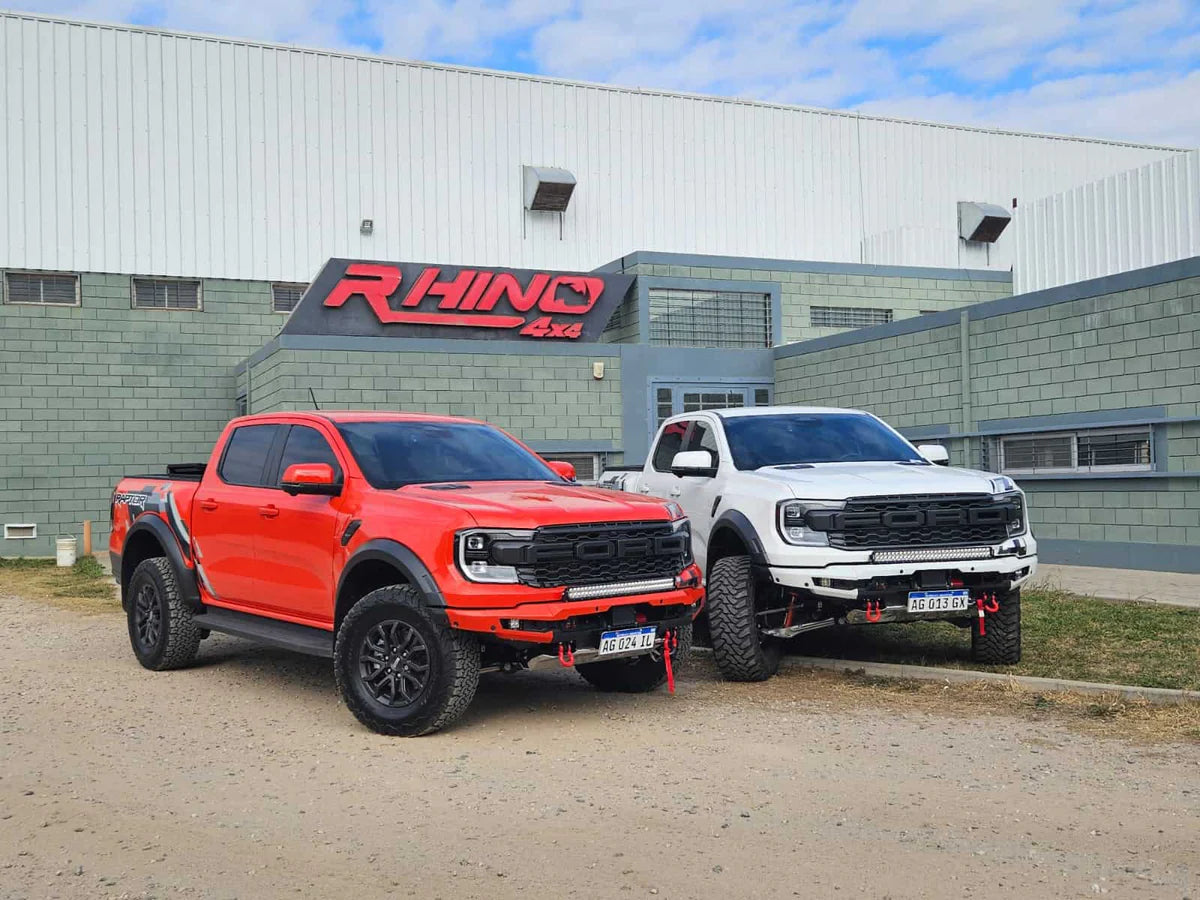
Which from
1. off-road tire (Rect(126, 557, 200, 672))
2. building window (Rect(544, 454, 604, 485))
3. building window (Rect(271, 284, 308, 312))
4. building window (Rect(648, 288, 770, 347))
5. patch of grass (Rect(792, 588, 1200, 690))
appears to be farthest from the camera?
building window (Rect(271, 284, 308, 312))

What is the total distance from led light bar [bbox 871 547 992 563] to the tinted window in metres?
3.68

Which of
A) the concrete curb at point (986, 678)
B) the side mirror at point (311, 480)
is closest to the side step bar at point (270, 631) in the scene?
the side mirror at point (311, 480)

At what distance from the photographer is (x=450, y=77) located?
26.9m

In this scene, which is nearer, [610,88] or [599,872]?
[599,872]

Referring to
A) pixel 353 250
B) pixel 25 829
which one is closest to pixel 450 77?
pixel 353 250

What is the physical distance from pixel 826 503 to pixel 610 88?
22250mm

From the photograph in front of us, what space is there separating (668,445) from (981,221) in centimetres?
2327

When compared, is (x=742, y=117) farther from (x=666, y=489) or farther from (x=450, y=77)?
(x=666, y=489)

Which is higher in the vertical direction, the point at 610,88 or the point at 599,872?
the point at 610,88

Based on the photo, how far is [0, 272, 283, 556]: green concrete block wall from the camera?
22.6 meters

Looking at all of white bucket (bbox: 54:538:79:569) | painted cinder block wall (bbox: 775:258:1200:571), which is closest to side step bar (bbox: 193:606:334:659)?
painted cinder block wall (bbox: 775:258:1200:571)

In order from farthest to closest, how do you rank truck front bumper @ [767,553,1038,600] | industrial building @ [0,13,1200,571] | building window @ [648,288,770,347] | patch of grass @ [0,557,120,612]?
1. building window @ [648,288,770,347]
2. industrial building @ [0,13,1200,571]
3. patch of grass @ [0,557,120,612]
4. truck front bumper @ [767,553,1038,600]

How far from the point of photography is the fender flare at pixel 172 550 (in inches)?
346

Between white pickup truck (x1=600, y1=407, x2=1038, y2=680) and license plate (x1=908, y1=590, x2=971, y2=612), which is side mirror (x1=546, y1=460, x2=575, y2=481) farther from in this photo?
license plate (x1=908, y1=590, x2=971, y2=612)
